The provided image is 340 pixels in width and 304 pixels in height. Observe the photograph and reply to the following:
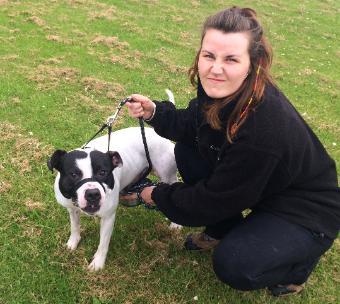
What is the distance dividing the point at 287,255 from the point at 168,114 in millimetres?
1493

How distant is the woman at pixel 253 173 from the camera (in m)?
2.93

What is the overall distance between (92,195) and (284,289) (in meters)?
1.78

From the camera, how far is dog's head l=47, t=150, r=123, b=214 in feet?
10.3

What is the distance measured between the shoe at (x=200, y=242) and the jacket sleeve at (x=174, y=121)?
893mm

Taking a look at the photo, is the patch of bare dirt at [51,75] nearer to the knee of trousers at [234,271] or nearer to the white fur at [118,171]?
the white fur at [118,171]

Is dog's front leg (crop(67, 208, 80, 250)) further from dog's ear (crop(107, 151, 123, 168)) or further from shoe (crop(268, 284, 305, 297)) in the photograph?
shoe (crop(268, 284, 305, 297))

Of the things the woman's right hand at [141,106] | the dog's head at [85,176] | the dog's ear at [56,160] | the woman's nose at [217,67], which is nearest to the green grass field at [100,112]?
the dog's head at [85,176]

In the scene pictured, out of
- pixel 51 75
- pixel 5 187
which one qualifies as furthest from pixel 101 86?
pixel 5 187

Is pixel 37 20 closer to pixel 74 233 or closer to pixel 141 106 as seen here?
pixel 141 106

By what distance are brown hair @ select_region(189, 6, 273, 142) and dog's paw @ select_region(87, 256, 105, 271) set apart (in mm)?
1570

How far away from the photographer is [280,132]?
2904 mm

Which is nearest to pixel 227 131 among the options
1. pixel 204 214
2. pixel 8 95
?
pixel 204 214

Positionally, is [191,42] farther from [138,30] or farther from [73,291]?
[73,291]

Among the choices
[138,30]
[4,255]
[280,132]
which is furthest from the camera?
[138,30]
